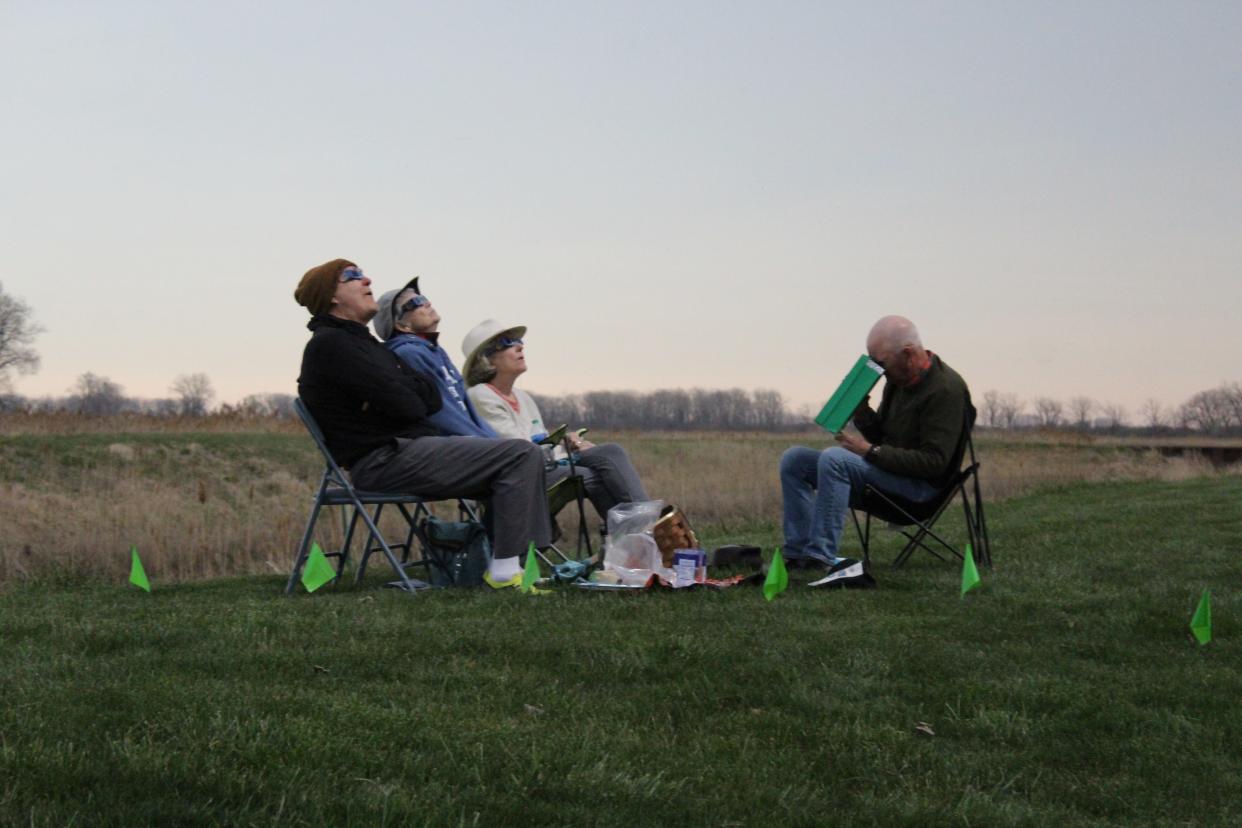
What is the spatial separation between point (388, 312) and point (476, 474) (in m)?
1.13

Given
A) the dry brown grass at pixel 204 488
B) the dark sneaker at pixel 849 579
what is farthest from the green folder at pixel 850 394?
the dry brown grass at pixel 204 488

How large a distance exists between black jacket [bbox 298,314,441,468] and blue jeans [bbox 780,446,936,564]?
1.95 m

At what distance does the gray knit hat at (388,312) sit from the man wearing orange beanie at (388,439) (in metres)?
0.48

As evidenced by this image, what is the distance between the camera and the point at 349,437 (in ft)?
18.7

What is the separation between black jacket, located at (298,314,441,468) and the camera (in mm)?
5559

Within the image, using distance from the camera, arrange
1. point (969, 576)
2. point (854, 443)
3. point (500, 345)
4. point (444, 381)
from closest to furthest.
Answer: point (969, 576)
point (444, 381)
point (854, 443)
point (500, 345)

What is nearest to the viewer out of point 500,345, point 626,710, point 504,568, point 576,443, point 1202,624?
point 626,710

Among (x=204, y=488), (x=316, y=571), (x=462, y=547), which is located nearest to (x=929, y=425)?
(x=462, y=547)

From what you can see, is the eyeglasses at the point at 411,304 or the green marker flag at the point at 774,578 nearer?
the green marker flag at the point at 774,578

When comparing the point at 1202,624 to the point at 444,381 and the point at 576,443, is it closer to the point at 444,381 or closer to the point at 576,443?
the point at 576,443

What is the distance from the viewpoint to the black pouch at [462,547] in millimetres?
5941

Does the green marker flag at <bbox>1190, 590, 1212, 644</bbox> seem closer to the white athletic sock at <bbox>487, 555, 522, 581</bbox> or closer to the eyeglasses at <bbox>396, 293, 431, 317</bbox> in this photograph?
the white athletic sock at <bbox>487, 555, 522, 581</bbox>

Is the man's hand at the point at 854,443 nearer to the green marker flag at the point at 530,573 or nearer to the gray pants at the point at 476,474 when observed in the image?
the gray pants at the point at 476,474

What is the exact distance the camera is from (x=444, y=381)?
605 cm
